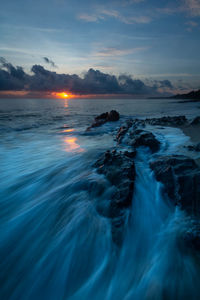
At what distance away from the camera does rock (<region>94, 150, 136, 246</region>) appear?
8.66 feet

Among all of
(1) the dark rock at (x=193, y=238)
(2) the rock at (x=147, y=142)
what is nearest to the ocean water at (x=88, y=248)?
(1) the dark rock at (x=193, y=238)

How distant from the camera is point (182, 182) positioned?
2887mm

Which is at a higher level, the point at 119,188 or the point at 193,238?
the point at 119,188

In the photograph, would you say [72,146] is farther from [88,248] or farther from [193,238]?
[193,238]

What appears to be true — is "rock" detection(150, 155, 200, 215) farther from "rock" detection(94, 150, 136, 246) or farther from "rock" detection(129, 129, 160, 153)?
"rock" detection(129, 129, 160, 153)

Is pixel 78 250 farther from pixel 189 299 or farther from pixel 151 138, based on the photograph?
pixel 151 138

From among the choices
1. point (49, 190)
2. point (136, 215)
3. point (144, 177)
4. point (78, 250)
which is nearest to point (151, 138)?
point (144, 177)

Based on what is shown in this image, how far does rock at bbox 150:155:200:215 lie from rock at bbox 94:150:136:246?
2.62 feet

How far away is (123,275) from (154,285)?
42cm

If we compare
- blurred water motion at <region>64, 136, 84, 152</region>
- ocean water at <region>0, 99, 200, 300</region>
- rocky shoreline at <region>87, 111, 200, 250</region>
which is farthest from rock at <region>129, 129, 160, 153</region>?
blurred water motion at <region>64, 136, 84, 152</region>

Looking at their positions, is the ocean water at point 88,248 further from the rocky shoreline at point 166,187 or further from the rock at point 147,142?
the rock at point 147,142

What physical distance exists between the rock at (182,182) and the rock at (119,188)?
0.80 meters

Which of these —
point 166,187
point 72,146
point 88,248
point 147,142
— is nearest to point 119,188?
point 166,187

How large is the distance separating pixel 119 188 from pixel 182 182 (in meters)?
1.27
